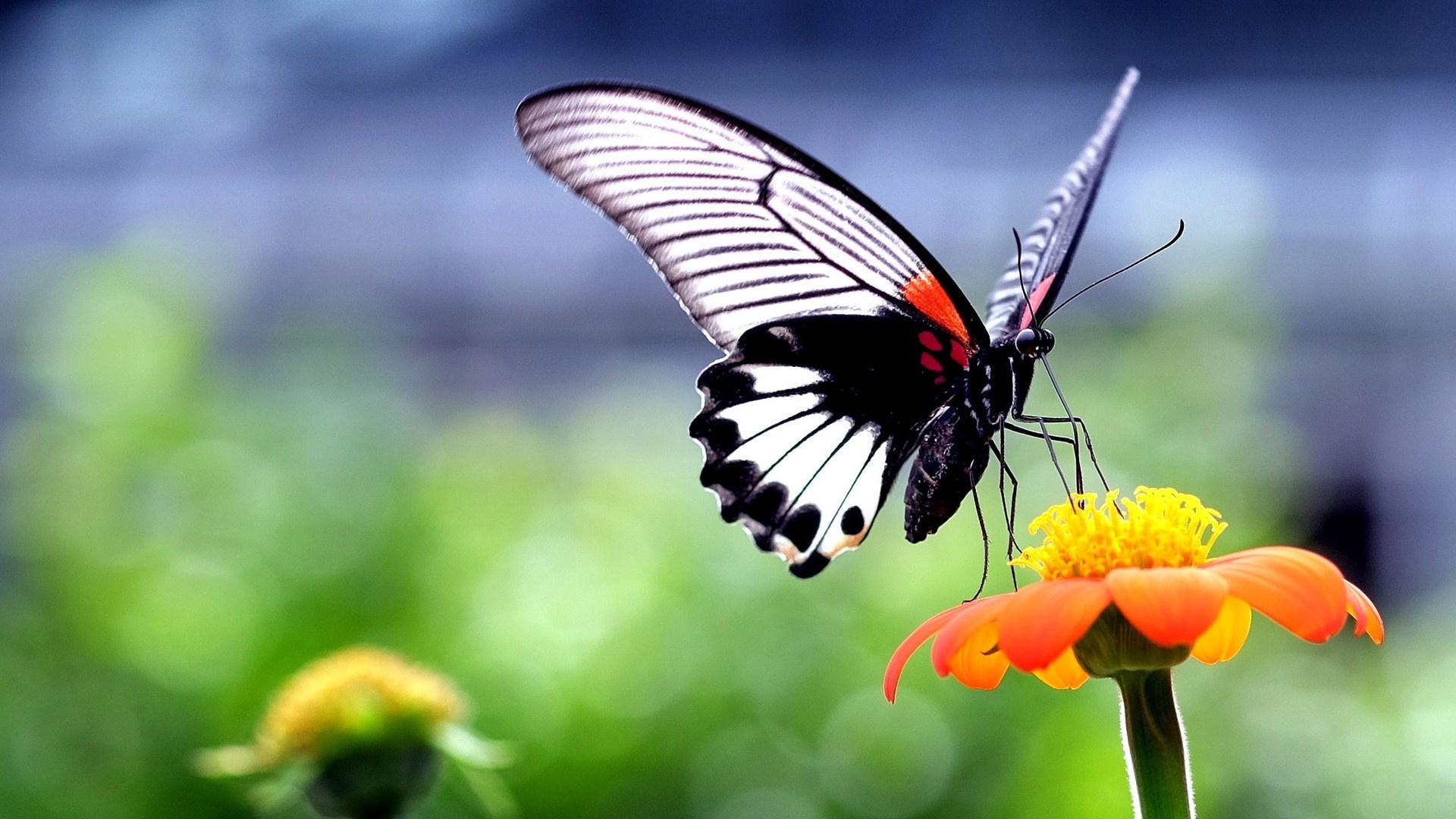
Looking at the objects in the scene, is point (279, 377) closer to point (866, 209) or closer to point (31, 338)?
point (31, 338)

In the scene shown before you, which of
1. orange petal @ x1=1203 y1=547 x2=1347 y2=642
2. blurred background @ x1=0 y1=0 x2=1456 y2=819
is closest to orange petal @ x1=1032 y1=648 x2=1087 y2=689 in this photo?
orange petal @ x1=1203 y1=547 x2=1347 y2=642

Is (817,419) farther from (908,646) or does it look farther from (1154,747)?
(1154,747)

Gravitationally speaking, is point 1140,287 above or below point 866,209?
above

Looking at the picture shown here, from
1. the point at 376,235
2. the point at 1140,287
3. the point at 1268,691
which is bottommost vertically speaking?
the point at 1268,691

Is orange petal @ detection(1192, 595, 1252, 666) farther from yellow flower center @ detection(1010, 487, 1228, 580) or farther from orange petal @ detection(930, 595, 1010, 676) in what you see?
orange petal @ detection(930, 595, 1010, 676)

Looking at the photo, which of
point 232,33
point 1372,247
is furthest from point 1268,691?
point 232,33

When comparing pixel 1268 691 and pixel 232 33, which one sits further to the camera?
pixel 232 33

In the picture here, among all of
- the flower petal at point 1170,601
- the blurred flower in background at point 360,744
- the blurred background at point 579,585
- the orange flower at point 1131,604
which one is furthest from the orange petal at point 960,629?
the blurred background at point 579,585
